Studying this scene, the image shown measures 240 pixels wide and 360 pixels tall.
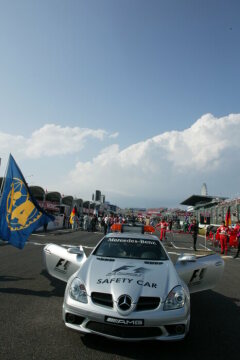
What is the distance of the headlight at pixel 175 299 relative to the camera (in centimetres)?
350

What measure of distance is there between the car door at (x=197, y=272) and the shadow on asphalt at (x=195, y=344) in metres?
0.53

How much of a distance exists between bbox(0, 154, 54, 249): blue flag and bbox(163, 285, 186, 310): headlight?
4662 millimetres

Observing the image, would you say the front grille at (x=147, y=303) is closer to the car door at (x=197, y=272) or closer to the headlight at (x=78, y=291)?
the headlight at (x=78, y=291)

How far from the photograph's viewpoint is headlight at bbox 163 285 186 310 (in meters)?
3.50

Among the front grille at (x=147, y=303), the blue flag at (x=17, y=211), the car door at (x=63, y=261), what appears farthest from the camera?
the blue flag at (x=17, y=211)

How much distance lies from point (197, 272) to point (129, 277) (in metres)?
1.80

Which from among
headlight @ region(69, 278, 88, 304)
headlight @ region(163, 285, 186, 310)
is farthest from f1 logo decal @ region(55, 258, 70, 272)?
headlight @ region(163, 285, 186, 310)

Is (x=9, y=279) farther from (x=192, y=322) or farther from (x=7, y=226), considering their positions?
(x=192, y=322)

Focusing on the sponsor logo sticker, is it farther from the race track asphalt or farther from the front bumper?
the race track asphalt

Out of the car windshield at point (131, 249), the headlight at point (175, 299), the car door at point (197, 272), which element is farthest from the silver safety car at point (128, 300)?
the car door at point (197, 272)

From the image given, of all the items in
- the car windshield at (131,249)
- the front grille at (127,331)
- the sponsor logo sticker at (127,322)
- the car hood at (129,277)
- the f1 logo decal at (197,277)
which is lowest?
the front grille at (127,331)

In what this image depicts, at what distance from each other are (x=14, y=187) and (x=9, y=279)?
2287 millimetres

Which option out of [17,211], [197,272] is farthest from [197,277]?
[17,211]

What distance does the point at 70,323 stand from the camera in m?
3.50
